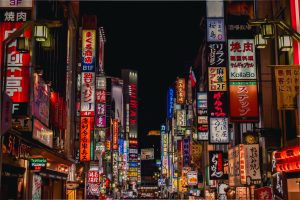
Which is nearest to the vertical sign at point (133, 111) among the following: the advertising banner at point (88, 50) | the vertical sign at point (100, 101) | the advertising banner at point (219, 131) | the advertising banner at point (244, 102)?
the vertical sign at point (100, 101)

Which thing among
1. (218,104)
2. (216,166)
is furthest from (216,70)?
(216,166)

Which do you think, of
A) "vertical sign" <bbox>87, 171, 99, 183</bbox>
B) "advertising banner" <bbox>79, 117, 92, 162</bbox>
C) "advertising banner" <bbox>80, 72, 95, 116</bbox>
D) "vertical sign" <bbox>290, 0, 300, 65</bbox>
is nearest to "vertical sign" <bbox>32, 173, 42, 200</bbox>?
"vertical sign" <bbox>290, 0, 300, 65</bbox>

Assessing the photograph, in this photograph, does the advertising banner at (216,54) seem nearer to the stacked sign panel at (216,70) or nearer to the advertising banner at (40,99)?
the stacked sign panel at (216,70)

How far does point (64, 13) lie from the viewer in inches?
1412

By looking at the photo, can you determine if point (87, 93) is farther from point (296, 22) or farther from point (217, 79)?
point (296, 22)

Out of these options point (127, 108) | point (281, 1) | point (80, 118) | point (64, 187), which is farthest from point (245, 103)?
point (127, 108)

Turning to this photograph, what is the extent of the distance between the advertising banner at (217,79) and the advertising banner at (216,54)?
31 cm

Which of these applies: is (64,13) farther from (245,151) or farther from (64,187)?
(245,151)

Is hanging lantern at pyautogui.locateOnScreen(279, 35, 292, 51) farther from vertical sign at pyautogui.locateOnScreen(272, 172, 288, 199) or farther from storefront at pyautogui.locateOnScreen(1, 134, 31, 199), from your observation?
storefront at pyautogui.locateOnScreen(1, 134, 31, 199)

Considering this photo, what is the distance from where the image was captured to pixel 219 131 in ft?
101

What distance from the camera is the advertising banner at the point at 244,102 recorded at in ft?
81.5

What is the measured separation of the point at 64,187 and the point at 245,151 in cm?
1472

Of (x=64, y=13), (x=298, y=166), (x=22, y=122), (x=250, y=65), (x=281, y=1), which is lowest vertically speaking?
(x=298, y=166)

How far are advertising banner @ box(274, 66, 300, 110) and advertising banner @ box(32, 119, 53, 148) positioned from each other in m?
10.0
